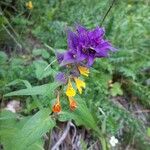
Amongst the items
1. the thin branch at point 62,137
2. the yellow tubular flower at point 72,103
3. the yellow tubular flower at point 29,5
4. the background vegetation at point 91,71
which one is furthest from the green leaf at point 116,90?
the yellow tubular flower at point 72,103

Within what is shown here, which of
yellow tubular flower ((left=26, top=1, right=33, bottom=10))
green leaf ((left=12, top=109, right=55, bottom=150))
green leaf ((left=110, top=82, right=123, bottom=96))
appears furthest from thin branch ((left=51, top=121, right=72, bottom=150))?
yellow tubular flower ((left=26, top=1, right=33, bottom=10))

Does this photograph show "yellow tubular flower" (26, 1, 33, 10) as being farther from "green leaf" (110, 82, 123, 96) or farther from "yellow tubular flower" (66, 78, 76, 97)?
"yellow tubular flower" (66, 78, 76, 97)

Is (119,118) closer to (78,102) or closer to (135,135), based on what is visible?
(135,135)

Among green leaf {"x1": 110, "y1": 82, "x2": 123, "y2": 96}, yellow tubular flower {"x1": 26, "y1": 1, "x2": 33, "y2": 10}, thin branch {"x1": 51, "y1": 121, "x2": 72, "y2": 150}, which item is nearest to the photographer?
thin branch {"x1": 51, "y1": 121, "x2": 72, "y2": 150}

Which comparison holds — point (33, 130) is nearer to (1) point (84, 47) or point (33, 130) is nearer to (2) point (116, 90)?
(1) point (84, 47)

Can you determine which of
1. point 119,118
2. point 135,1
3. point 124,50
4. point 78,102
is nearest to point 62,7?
point 124,50
